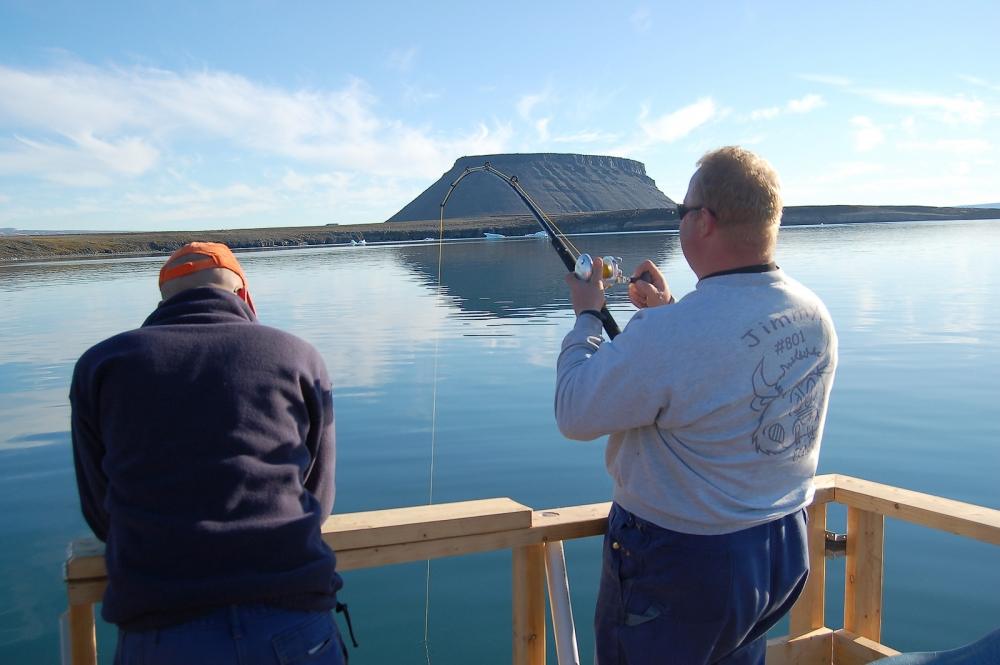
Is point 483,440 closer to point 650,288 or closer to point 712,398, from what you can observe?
point 650,288

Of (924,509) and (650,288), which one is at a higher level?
(650,288)

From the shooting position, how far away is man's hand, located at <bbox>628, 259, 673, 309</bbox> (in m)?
2.17

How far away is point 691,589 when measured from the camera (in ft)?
5.62

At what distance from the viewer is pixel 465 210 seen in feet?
498

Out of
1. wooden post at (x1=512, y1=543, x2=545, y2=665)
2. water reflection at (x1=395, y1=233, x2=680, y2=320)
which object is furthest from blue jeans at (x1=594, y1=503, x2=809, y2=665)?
water reflection at (x1=395, y1=233, x2=680, y2=320)

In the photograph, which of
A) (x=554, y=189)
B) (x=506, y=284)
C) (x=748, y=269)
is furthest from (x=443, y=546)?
(x=554, y=189)

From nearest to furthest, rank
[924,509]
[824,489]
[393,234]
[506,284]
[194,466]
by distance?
[194,466] → [924,509] → [824,489] → [506,284] → [393,234]

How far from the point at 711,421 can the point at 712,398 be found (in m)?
0.06

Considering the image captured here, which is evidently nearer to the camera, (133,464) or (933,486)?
(133,464)

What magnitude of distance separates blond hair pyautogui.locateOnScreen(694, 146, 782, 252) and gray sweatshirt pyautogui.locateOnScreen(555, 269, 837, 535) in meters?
0.10

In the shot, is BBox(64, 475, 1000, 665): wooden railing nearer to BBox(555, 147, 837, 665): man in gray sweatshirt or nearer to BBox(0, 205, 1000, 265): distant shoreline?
BBox(555, 147, 837, 665): man in gray sweatshirt

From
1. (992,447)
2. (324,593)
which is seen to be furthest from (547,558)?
(992,447)

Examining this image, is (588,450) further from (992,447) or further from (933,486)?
(992,447)

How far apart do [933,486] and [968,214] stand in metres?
110
